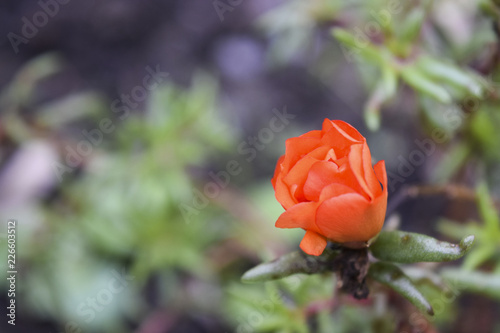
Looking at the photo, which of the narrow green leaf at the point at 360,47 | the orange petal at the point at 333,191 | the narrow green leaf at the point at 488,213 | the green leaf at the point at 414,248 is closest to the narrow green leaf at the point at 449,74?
the narrow green leaf at the point at 360,47

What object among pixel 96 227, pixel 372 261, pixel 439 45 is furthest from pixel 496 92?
pixel 96 227

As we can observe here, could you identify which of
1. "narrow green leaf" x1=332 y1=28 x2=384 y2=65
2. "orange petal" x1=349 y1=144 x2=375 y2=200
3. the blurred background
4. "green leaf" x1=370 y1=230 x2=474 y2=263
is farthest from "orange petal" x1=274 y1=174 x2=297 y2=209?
"narrow green leaf" x1=332 y1=28 x2=384 y2=65

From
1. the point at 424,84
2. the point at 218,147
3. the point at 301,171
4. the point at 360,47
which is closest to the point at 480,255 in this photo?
the point at 424,84

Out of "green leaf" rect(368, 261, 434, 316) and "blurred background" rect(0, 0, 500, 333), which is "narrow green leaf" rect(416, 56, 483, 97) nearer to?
"blurred background" rect(0, 0, 500, 333)

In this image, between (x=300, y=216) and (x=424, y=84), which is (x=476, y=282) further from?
(x=300, y=216)

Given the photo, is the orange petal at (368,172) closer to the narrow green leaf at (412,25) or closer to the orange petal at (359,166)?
the orange petal at (359,166)
